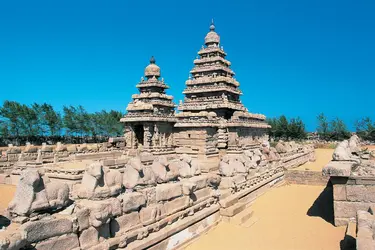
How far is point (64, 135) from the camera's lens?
49406mm

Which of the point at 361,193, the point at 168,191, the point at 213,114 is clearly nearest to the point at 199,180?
the point at 168,191

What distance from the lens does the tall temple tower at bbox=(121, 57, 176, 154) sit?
23938mm

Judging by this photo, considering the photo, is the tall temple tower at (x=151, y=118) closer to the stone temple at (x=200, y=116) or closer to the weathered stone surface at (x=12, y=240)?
the stone temple at (x=200, y=116)

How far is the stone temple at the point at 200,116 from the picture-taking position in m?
23.9

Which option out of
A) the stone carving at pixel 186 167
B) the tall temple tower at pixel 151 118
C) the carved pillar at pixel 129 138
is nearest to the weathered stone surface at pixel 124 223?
the stone carving at pixel 186 167

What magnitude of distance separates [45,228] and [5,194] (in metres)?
10.1

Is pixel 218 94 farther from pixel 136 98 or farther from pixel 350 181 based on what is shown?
pixel 350 181

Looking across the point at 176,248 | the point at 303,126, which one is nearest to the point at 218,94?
the point at 176,248

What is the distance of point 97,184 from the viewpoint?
5.90 meters

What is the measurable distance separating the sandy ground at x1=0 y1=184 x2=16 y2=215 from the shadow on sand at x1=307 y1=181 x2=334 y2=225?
32.8 feet

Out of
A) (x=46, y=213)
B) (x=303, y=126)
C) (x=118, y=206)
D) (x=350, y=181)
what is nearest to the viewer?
(x=46, y=213)

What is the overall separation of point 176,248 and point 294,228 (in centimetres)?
377

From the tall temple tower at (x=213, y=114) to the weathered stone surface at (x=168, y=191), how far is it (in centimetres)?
1452

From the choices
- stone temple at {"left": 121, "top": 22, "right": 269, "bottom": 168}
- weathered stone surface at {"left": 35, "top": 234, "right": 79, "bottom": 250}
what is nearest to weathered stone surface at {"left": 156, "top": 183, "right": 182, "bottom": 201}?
weathered stone surface at {"left": 35, "top": 234, "right": 79, "bottom": 250}
